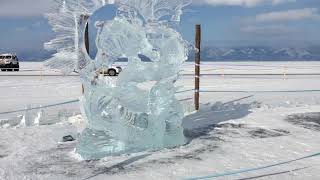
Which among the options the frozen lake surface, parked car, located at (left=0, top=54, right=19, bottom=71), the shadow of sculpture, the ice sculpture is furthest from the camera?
parked car, located at (left=0, top=54, right=19, bottom=71)

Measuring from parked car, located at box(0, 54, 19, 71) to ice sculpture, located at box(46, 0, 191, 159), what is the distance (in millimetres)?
36127

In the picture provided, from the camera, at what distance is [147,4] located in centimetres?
848

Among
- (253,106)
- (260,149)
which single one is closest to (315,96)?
(253,106)

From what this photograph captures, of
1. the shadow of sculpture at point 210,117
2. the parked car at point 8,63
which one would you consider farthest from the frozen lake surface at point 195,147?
the parked car at point 8,63

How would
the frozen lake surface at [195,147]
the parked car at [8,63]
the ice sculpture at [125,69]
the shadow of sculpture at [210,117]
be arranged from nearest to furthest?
the frozen lake surface at [195,147] → the ice sculpture at [125,69] → the shadow of sculpture at [210,117] → the parked car at [8,63]

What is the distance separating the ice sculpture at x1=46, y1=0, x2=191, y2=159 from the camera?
8102 mm

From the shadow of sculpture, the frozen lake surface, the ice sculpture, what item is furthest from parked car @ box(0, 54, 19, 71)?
the ice sculpture

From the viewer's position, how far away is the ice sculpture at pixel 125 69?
8102 mm

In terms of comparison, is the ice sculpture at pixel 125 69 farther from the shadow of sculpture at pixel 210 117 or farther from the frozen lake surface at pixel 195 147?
the shadow of sculpture at pixel 210 117

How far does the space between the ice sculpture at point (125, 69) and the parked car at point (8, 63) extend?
36.1 metres

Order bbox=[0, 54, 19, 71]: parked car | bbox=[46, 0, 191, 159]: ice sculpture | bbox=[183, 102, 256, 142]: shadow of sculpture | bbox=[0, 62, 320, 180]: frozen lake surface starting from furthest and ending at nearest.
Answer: bbox=[0, 54, 19, 71]: parked car < bbox=[183, 102, 256, 142]: shadow of sculpture < bbox=[46, 0, 191, 159]: ice sculpture < bbox=[0, 62, 320, 180]: frozen lake surface

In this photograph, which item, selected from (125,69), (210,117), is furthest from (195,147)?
(210,117)

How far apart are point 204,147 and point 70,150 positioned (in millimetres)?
2435

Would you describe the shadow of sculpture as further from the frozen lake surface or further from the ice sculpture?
the ice sculpture
